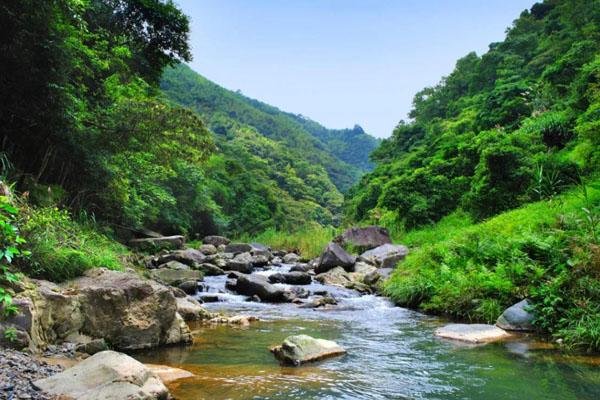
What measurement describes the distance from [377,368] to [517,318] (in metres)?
3.55

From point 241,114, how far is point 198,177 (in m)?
68.7

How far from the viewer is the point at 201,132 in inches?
583

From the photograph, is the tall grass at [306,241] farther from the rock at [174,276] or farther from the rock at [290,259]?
the rock at [174,276]

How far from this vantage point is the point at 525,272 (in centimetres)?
944

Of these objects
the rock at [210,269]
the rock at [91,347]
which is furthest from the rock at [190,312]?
the rock at [210,269]

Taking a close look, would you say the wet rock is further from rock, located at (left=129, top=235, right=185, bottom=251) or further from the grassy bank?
rock, located at (left=129, top=235, right=185, bottom=251)

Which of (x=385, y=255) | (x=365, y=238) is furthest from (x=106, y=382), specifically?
(x=365, y=238)

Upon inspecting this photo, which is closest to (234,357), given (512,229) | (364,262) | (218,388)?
(218,388)

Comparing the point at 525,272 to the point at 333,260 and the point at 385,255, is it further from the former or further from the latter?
the point at 385,255

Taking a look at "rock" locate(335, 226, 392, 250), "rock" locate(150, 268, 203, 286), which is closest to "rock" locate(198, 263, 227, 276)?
"rock" locate(150, 268, 203, 286)

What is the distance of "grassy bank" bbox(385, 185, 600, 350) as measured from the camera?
814cm

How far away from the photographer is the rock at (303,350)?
6.74 m

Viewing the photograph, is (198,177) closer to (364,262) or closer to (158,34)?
(158,34)

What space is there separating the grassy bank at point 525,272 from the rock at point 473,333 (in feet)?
2.60
